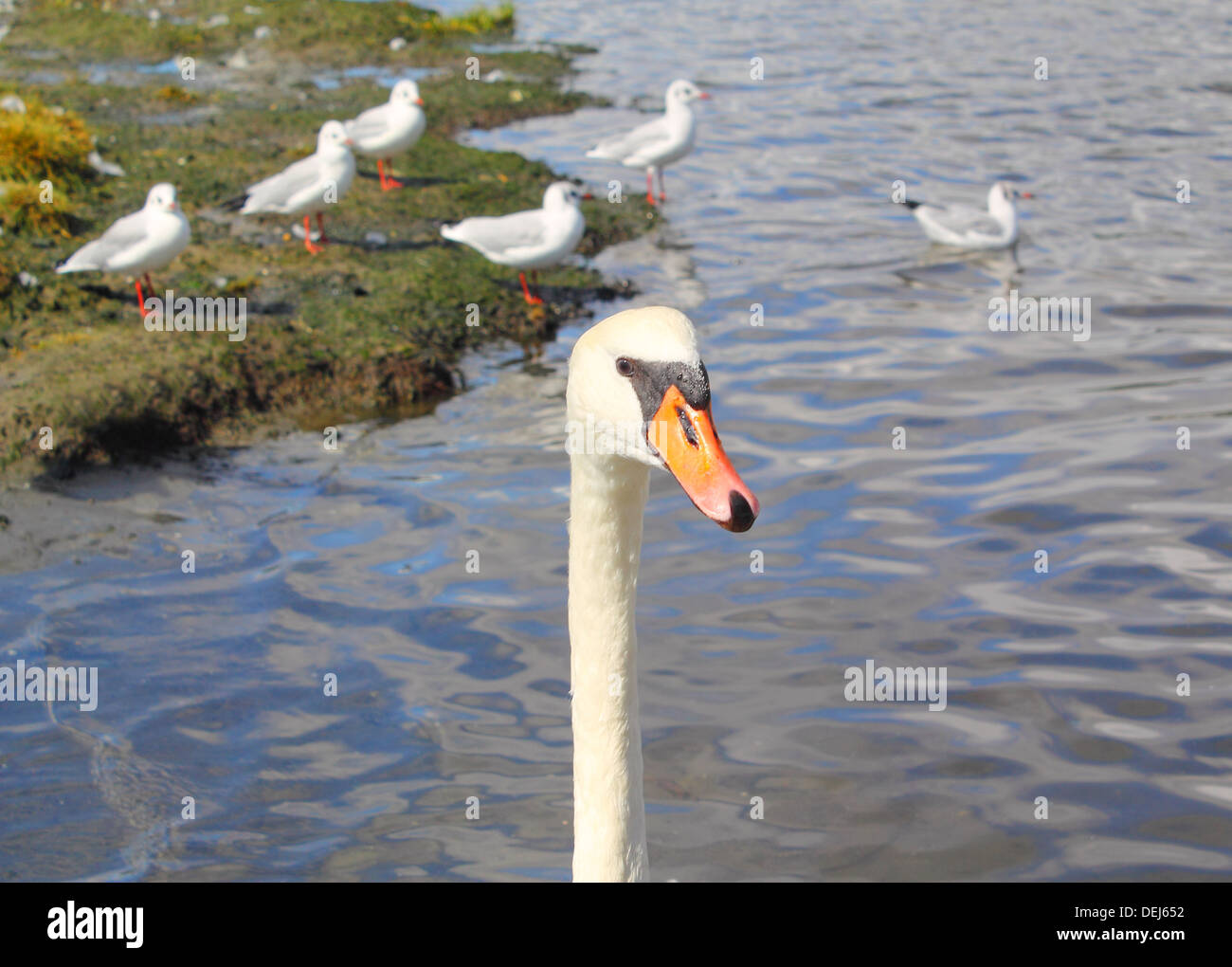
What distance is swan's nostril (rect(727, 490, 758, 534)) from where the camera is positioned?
3043mm

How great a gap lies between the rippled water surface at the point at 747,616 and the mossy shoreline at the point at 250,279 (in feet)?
1.73

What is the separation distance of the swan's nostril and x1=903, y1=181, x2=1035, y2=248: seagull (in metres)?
10.9

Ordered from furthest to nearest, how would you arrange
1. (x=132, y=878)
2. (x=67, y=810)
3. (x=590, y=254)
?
(x=590, y=254) < (x=67, y=810) < (x=132, y=878)

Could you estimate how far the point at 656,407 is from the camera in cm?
329

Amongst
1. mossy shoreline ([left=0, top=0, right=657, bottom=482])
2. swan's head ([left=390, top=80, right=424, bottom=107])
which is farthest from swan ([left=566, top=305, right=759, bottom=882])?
swan's head ([left=390, top=80, right=424, bottom=107])

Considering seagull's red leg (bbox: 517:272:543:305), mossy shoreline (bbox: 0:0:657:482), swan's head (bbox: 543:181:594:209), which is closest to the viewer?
mossy shoreline (bbox: 0:0:657:482)

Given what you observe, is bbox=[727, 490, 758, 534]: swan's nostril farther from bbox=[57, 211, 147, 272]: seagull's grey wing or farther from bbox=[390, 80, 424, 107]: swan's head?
bbox=[390, 80, 424, 107]: swan's head

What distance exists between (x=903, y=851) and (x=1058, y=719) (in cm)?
127

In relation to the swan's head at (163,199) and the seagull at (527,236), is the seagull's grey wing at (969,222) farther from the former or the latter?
the swan's head at (163,199)

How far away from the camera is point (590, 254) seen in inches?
549

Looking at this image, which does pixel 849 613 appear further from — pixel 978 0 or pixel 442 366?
pixel 978 0

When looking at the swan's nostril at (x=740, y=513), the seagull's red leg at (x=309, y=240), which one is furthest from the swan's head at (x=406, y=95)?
the swan's nostril at (x=740, y=513)

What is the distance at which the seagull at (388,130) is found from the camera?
14734 mm
